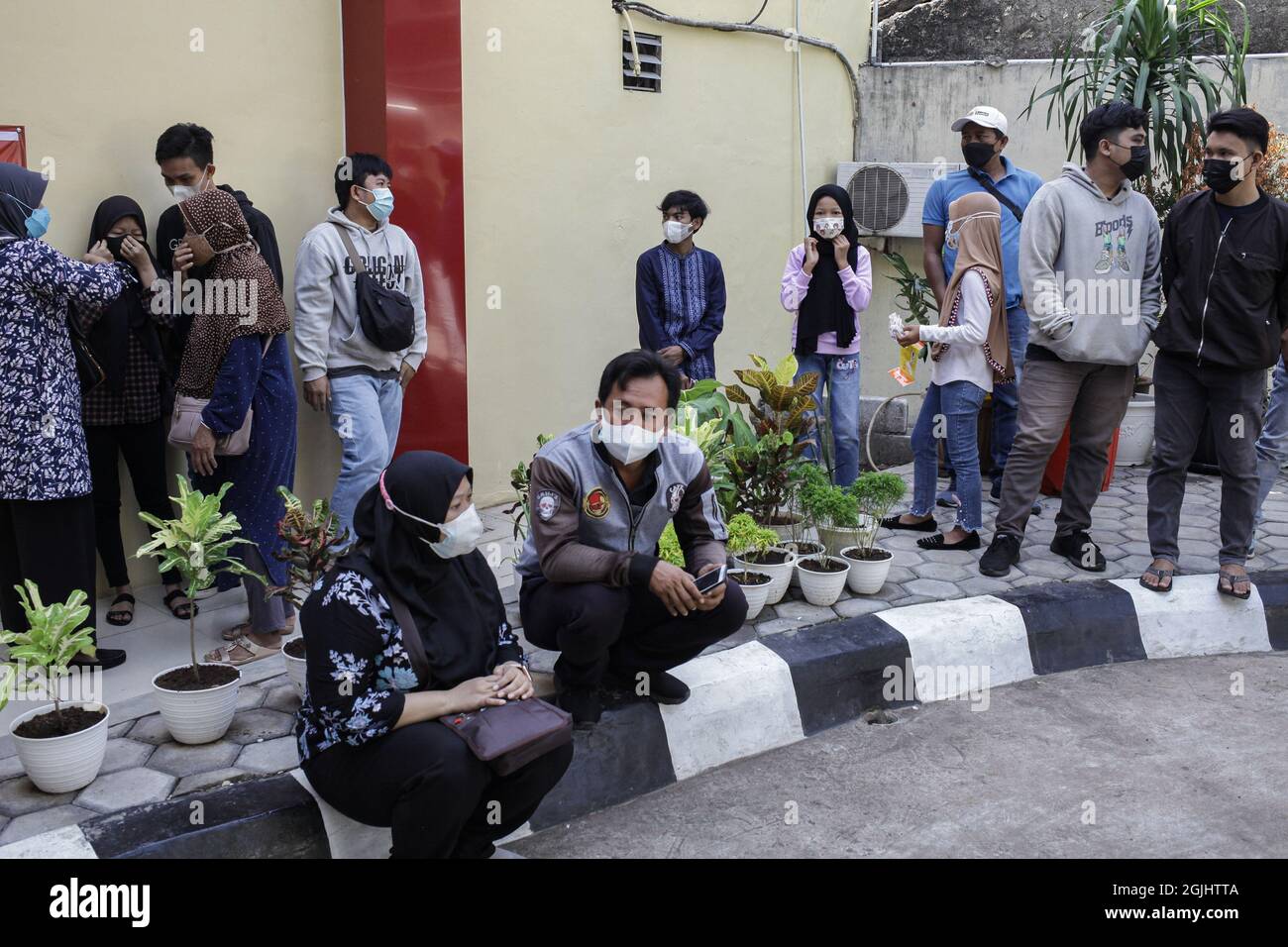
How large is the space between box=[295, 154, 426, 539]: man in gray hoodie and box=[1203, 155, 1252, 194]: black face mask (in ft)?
11.1

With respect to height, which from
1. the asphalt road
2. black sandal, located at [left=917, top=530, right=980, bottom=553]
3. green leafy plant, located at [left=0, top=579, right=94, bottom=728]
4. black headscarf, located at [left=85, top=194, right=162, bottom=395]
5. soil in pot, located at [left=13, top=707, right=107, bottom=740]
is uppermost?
black headscarf, located at [left=85, top=194, right=162, bottom=395]

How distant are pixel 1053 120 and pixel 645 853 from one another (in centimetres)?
700

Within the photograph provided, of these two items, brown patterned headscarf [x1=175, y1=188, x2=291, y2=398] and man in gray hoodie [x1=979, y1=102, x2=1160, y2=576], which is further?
A: man in gray hoodie [x1=979, y1=102, x2=1160, y2=576]

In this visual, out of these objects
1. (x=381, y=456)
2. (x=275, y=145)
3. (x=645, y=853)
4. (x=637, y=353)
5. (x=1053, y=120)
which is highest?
(x=1053, y=120)

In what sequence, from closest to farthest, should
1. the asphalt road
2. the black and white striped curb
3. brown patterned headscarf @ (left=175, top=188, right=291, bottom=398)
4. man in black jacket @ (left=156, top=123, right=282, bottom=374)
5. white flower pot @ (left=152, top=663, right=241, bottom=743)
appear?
the black and white striped curb → the asphalt road → white flower pot @ (left=152, top=663, right=241, bottom=743) → brown patterned headscarf @ (left=175, top=188, right=291, bottom=398) → man in black jacket @ (left=156, top=123, right=282, bottom=374)

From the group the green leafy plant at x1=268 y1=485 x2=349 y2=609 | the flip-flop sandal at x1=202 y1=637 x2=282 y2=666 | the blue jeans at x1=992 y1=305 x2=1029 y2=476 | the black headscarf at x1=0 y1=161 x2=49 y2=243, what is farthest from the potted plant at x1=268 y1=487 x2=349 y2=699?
the blue jeans at x1=992 y1=305 x2=1029 y2=476

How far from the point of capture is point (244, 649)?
14.3 ft

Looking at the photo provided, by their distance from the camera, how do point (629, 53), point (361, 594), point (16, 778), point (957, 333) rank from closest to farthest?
point (361, 594) → point (16, 778) → point (957, 333) → point (629, 53)

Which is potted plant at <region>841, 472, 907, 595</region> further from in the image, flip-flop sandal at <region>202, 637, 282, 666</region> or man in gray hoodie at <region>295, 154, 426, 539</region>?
flip-flop sandal at <region>202, 637, 282, 666</region>

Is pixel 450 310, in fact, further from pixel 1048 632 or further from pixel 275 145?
pixel 1048 632

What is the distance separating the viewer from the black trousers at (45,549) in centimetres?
387

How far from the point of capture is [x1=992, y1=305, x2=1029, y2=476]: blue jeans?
641 centimetres

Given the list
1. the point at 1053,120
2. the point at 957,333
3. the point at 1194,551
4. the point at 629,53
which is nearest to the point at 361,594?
the point at 957,333

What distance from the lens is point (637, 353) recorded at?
3713 millimetres
